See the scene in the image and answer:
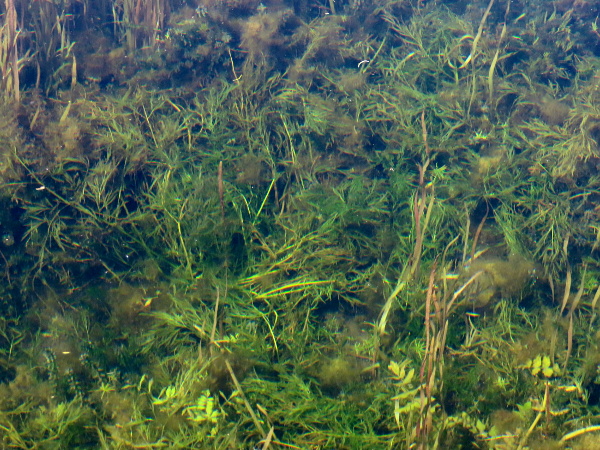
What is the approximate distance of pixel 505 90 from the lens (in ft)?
15.5

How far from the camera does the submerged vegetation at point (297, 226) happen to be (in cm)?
261

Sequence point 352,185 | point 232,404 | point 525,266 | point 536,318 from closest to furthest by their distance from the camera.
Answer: point 232,404 → point 536,318 → point 525,266 → point 352,185

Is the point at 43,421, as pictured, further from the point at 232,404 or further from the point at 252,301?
the point at 252,301

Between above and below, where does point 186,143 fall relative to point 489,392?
above

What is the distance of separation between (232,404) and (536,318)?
88.0 inches

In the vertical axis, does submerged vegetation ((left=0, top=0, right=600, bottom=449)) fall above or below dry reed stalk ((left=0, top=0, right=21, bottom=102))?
below

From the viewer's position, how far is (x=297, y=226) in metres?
3.60

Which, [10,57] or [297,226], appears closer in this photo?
[297,226]

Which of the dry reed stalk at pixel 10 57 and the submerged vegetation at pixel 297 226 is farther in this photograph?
the dry reed stalk at pixel 10 57

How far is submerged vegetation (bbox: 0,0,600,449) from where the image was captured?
261cm

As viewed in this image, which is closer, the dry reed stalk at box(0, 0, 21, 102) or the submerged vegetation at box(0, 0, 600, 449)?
the submerged vegetation at box(0, 0, 600, 449)

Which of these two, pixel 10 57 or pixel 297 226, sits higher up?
pixel 10 57

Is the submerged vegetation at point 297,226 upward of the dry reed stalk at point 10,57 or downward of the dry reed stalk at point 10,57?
downward

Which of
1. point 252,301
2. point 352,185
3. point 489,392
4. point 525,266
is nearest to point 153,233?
point 252,301
